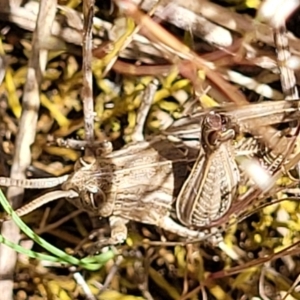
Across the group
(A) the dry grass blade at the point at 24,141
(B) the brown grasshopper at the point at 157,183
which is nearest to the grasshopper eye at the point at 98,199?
(B) the brown grasshopper at the point at 157,183

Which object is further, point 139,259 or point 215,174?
point 139,259

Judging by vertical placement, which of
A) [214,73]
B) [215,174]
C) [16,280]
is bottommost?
[16,280]

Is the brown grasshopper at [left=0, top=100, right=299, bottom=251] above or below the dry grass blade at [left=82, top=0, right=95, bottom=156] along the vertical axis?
below

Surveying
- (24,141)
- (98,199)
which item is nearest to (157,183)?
(98,199)

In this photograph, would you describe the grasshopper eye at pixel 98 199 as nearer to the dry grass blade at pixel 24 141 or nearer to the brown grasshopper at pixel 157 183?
the brown grasshopper at pixel 157 183

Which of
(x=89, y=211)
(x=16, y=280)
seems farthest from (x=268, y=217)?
(x=16, y=280)

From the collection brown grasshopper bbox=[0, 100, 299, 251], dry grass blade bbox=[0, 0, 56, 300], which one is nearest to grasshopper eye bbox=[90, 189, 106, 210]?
brown grasshopper bbox=[0, 100, 299, 251]

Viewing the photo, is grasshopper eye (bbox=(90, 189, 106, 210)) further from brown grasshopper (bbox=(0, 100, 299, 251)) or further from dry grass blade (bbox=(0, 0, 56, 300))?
dry grass blade (bbox=(0, 0, 56, 300))

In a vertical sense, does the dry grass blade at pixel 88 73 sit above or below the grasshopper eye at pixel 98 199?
above

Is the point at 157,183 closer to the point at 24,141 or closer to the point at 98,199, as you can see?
the point at 98,199

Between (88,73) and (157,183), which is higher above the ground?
(88,73)

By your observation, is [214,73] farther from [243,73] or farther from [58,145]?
[58,145]
